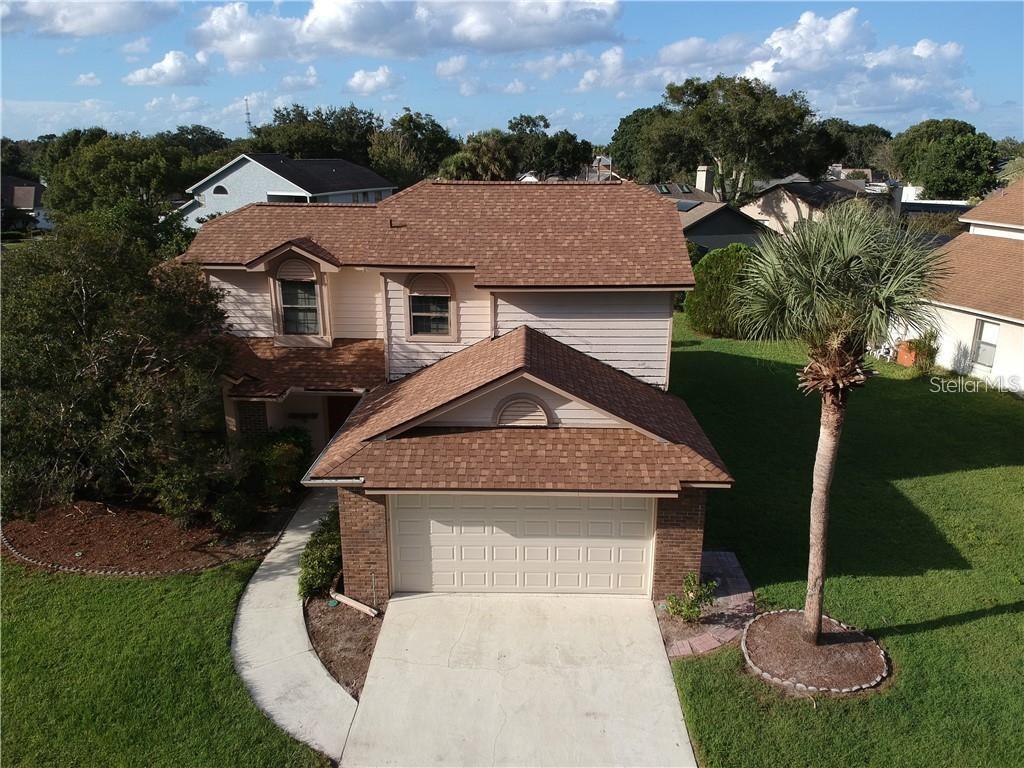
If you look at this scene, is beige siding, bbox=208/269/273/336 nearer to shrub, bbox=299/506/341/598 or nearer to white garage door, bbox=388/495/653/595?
shrub, bbox=299/506/341/598

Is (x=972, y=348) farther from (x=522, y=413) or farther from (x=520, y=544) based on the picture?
(x=520, y=544)

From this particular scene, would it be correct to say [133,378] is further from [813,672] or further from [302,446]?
[813,672]

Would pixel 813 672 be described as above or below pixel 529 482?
below

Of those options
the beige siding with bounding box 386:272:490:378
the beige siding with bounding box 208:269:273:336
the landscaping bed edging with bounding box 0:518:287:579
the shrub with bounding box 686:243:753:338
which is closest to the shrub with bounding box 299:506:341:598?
the landscaping bed edging with bounding box 0:518:287:579

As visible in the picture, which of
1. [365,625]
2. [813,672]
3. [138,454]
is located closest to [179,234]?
[138,454]

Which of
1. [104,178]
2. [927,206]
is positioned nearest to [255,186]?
[104,178]

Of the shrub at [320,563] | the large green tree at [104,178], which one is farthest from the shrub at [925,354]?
the large green tree at [104,178]
